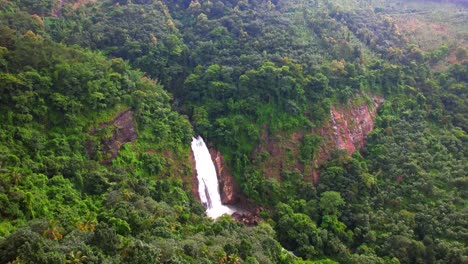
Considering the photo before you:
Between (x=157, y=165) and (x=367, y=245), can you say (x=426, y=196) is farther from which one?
(x=157, y=165)

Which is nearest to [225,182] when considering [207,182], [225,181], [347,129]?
[225,181]

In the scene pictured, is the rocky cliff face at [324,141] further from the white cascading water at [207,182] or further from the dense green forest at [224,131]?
the white cascading water at [207,182]

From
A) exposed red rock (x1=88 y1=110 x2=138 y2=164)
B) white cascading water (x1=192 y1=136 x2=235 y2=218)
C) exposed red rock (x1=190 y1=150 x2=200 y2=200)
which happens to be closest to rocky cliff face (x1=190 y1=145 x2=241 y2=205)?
white cascading water (x1=192 y1=136 x2=235 y2=218)

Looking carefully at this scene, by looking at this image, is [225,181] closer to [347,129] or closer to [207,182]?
[207,182]

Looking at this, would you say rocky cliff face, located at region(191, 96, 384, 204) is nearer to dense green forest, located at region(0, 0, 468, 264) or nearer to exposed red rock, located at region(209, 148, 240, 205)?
exposed red rock, located at region(209, 148, 240, 205)

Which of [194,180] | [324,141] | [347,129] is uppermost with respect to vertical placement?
[347,129]

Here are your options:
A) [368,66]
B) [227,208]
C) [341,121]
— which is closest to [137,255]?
[227,208]
